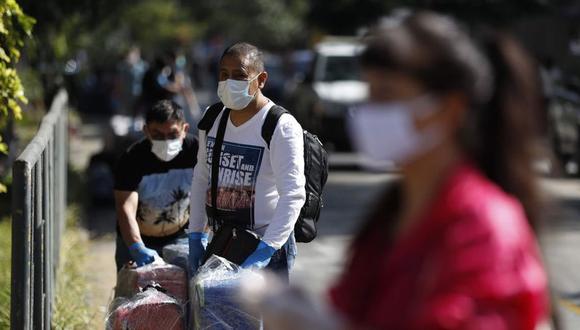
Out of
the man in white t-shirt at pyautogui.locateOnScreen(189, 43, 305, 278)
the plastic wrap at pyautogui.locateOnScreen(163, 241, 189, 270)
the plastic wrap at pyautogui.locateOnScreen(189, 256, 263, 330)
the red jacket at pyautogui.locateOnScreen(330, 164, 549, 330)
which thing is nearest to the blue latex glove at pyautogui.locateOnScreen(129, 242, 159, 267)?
the plastic wrap at pyautogui.locateOnScreen(163, 241, 189, 270)

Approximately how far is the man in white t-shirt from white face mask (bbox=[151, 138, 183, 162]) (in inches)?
19.3

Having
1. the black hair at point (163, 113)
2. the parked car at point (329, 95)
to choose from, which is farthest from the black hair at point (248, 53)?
the parked car at point (329, 95)

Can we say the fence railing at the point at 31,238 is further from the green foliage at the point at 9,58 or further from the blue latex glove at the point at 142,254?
the blue latex glove at the point at 142,254

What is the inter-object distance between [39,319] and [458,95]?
343 centimetres

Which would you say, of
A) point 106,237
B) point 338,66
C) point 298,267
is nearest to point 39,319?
point 298,267

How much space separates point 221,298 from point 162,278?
57 centimetres

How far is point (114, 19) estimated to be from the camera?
17.5 meters

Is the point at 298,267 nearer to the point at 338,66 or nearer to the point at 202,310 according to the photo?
the point at 202,310

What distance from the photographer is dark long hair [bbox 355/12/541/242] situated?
2.42 m

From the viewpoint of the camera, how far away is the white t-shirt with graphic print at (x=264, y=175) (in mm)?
4883

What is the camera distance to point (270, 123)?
504 centimetres

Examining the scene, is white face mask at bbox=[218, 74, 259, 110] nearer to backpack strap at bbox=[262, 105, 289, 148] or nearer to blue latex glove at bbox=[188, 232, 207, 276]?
backpack strap at bbox=[262, 105, 289, 148]

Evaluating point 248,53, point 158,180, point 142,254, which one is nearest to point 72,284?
point 158,180

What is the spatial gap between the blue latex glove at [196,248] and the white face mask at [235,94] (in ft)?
2.16
